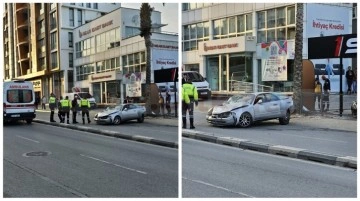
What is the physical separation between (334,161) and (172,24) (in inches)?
75.1

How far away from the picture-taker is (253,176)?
3252 millimetres

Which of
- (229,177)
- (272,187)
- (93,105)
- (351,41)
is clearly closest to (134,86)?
(93,105)

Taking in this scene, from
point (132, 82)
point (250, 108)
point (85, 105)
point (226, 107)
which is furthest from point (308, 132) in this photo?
point (85, 105)

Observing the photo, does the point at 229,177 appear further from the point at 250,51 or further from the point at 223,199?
the point at 250,51

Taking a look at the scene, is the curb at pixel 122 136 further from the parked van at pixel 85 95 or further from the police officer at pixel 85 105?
the parked van at pixel 85 95

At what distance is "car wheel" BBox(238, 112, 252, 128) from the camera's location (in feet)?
12.1

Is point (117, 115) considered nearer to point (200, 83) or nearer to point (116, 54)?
point (116, 54)

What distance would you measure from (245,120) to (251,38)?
2.67ft

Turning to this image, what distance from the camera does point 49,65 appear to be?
123 inches

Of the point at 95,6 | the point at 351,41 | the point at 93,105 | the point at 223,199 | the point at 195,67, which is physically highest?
the point at 95,6

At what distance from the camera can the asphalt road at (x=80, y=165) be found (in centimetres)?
284

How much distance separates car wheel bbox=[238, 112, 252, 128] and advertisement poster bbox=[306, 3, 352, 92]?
2.47ft

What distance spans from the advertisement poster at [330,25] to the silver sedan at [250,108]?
0.44m

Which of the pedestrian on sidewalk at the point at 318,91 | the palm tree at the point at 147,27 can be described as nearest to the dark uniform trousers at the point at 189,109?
the palm tree at the point at 147,27
